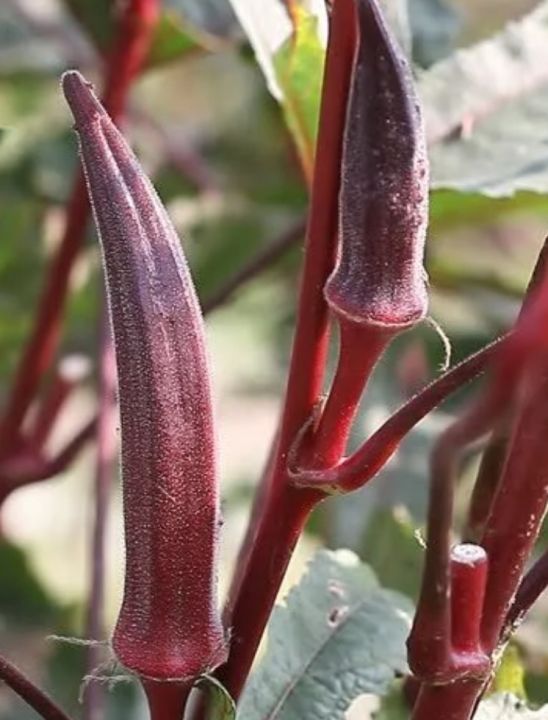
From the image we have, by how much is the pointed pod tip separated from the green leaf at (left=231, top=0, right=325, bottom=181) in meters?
0.18

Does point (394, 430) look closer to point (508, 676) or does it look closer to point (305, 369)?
point (305, 369)

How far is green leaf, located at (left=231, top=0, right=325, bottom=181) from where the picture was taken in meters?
0.64

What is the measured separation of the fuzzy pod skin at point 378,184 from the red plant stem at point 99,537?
239 mm

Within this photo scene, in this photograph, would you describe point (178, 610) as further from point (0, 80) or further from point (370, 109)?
point (0, 80)

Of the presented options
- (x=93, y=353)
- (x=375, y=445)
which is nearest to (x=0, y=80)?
(x=93, y=353)

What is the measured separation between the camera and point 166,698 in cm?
48

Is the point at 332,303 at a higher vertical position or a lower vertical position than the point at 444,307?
higher

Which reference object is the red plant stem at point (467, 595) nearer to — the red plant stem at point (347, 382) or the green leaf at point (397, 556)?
the red plant stem at point (347, 382)

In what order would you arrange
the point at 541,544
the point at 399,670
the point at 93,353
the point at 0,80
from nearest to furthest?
the point at 399,670, the point at 541,544, the point at 93,353, the point at 0,80

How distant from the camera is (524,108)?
72 cm

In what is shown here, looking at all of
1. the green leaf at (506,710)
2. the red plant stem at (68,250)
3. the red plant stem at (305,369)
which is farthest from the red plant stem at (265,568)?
the red plant stem at (68,250)

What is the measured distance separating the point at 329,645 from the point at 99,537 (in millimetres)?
203

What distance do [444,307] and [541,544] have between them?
461 millimetres

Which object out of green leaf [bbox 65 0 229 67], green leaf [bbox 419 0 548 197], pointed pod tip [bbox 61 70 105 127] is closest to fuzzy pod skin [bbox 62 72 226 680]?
pointed pod tip [bbox 61 70 105 127]
